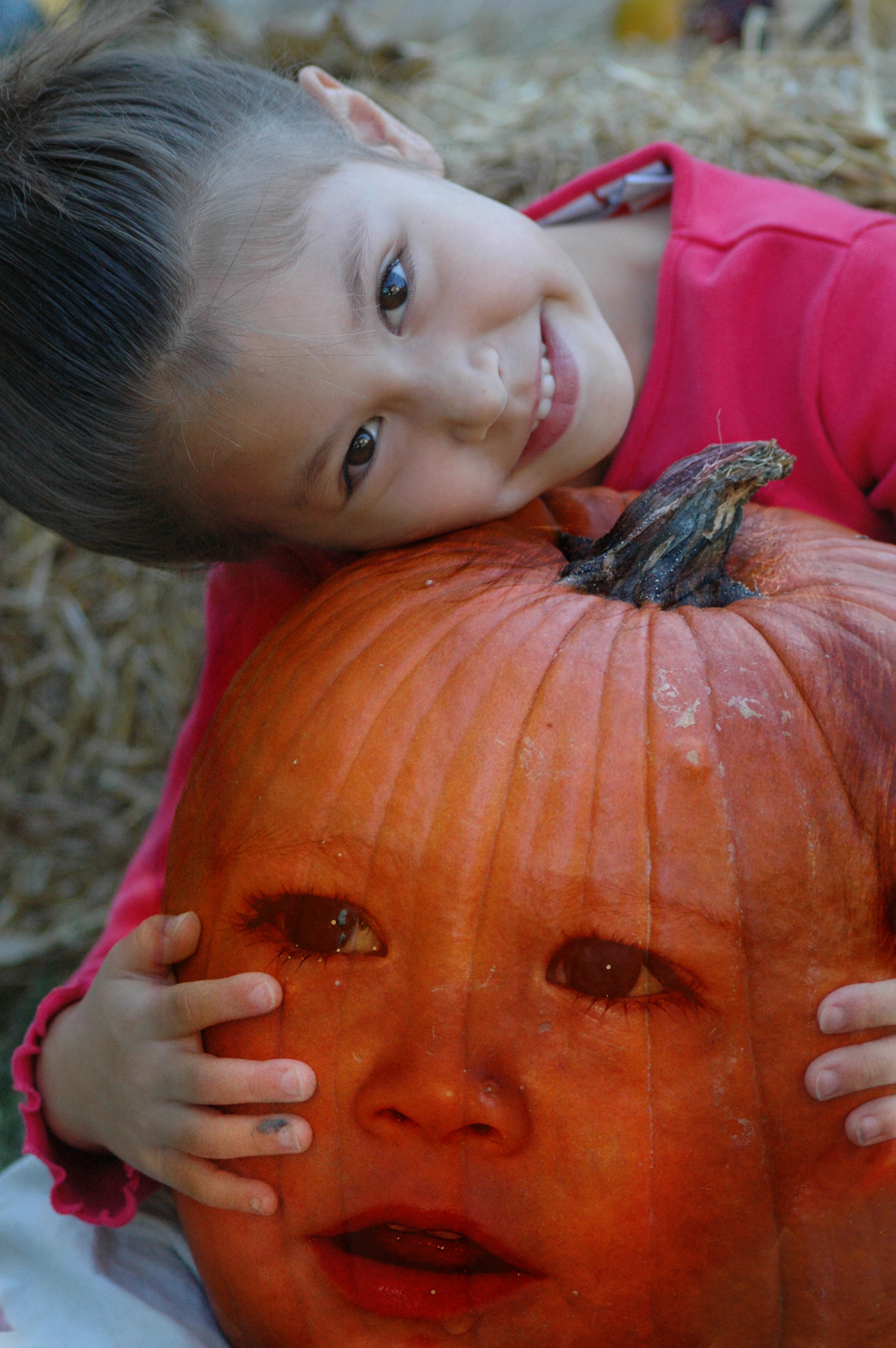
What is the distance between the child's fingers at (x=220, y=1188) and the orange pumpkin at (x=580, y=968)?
0.01 metres

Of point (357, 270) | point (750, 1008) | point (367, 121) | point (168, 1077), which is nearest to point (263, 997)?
point (168, 1077)

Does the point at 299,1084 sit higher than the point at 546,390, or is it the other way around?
the point at 546,390

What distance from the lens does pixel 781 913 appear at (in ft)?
2.33

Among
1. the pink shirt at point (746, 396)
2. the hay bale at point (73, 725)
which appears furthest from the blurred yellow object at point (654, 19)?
the pink shirt at point (746, 396)

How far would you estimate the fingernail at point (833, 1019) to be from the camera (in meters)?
0.70

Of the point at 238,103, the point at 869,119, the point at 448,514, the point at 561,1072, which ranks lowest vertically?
the point at 561,1072

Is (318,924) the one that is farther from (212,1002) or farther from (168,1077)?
(168,1077)

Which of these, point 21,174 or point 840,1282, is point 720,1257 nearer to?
point 840,1282

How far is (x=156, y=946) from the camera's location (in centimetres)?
93

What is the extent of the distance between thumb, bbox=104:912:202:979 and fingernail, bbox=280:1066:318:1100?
0.46ft

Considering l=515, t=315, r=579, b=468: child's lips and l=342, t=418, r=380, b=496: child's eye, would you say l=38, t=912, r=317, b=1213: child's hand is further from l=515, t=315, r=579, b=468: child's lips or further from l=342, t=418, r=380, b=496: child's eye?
l=515, t=315, r=579, b=468: child's lips

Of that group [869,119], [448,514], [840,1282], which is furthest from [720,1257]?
A: [869,119]

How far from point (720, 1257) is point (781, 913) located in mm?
213

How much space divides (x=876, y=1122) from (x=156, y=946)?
0.53 metres
